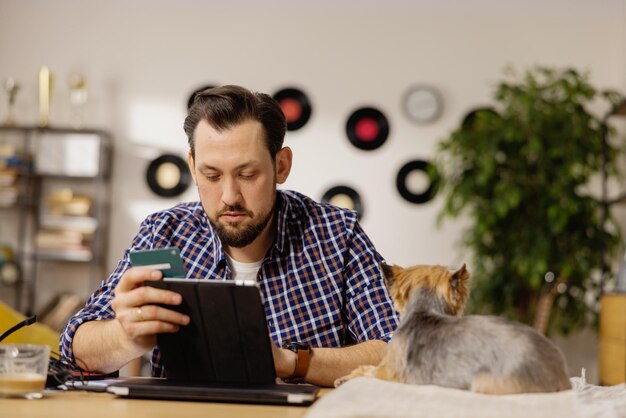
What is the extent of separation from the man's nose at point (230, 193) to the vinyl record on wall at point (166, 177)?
4453 millimetres

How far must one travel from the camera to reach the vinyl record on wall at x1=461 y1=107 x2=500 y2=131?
5408mm

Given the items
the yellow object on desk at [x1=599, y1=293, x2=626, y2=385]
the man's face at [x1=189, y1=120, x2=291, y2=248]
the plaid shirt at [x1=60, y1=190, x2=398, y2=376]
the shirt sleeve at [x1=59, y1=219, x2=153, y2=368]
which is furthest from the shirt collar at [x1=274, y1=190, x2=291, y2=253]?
the yellow object on desk at [x1=599, y1=293, x2=626, y2=385]

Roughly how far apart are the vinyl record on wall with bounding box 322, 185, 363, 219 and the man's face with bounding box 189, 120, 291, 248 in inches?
168

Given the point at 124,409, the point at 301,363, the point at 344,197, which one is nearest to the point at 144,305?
the point at 124,409

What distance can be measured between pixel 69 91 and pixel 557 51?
363 centimetres

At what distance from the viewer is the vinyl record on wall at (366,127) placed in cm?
633

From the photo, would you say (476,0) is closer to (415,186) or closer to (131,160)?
(415,186)

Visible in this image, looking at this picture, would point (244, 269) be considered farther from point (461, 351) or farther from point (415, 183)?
point (415, 183)

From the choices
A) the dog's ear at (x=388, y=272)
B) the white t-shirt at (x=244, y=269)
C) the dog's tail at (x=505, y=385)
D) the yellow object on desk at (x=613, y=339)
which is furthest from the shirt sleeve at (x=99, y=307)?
the yellow object on desk at (x=613, y=339)

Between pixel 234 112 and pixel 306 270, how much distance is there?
0.44 metres

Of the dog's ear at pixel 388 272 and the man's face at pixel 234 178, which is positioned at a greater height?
the man's face at pixel 234 178

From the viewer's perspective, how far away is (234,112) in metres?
2.01

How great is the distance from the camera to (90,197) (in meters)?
6.34

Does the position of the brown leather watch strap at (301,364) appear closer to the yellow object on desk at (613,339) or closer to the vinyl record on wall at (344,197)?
the yellow object on desk at (613,339)
